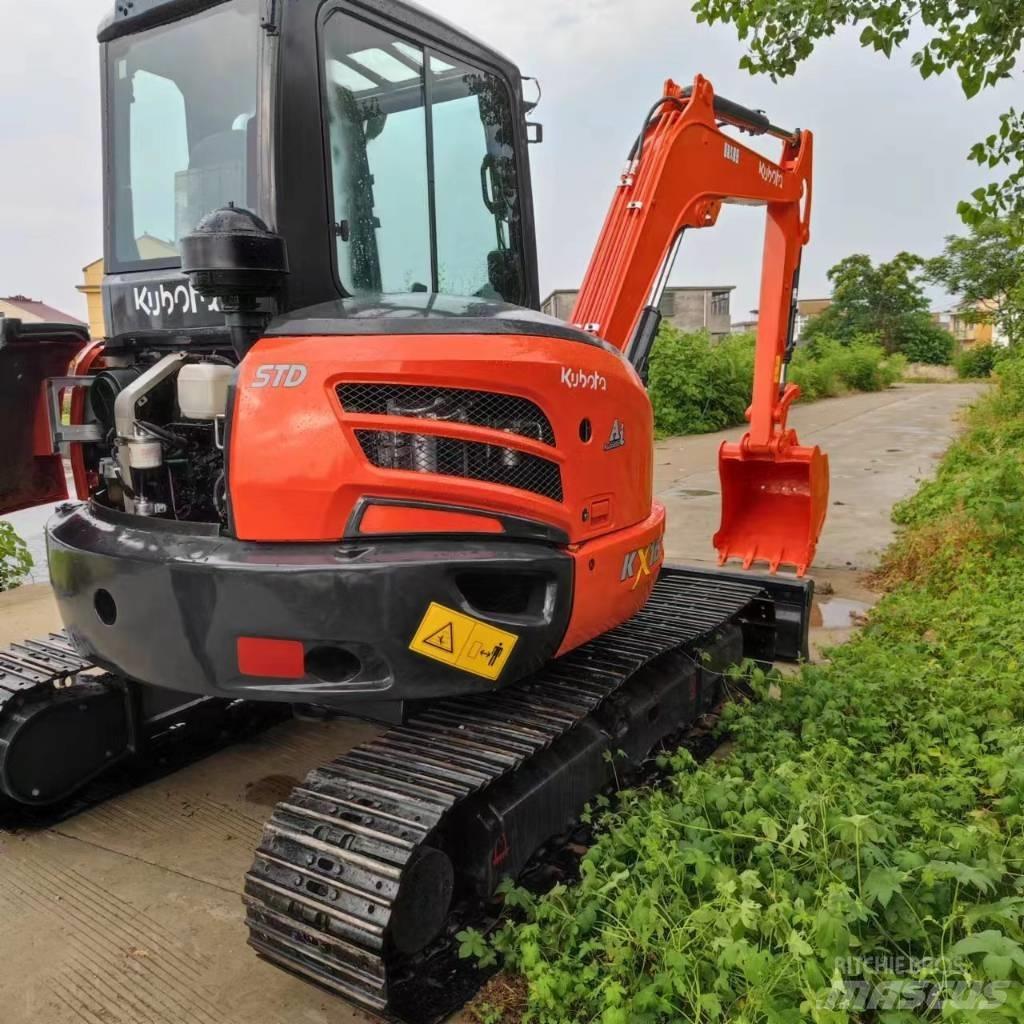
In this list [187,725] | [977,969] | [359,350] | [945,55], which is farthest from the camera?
[945,55]

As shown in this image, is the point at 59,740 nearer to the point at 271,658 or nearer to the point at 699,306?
the point at 271,658

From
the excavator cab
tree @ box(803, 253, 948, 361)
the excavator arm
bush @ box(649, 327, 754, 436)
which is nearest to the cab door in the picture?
the excavator cab

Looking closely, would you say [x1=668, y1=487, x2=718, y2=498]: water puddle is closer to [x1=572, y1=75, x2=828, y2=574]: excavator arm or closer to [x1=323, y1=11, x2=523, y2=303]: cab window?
[x1=572, y1=75, x2=828, y2=574]: excavator arm

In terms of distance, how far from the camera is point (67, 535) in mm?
2953

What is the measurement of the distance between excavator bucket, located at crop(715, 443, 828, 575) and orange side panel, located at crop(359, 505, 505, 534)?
3.80m

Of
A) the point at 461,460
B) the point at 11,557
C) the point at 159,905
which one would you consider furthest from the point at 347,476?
the point at 11,557

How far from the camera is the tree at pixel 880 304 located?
40094mm

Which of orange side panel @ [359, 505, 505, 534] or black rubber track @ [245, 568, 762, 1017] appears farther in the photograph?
orange side panel @ [359, 505, 505, 534]

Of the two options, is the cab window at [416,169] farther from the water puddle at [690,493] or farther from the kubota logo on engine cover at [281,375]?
the water puddle at [690,493]

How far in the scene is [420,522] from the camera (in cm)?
256

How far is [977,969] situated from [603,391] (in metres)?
1.84

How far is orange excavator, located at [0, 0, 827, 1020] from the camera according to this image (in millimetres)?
2449

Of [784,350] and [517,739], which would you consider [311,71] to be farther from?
[784,350]

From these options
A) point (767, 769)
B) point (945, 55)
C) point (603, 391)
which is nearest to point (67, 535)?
point (603, 391)
